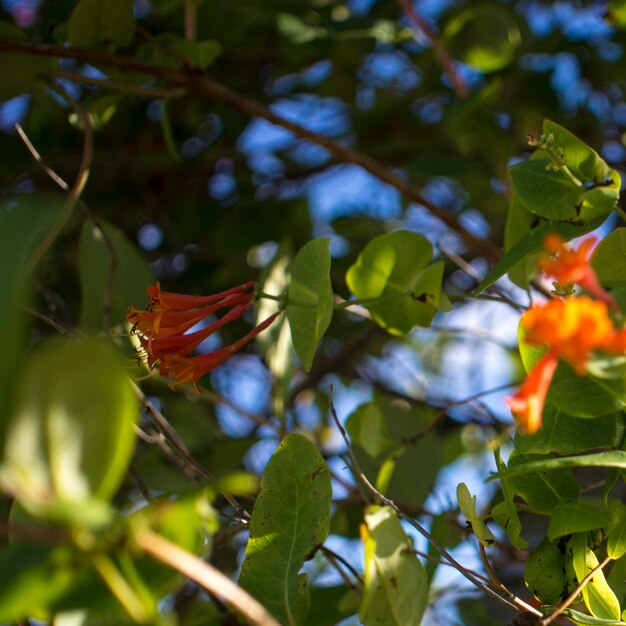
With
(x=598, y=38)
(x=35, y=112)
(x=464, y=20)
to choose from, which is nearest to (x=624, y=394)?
(x=464, y=20)

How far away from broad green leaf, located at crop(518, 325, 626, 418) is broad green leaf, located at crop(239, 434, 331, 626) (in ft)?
0.46

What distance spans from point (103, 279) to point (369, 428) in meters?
0.29

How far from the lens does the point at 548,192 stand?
57 centimetres

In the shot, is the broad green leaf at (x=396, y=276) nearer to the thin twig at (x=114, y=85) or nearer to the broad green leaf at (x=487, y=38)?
the thin twig at (x=114, y=85)

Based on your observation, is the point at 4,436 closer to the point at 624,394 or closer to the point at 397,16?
the point at 624,394

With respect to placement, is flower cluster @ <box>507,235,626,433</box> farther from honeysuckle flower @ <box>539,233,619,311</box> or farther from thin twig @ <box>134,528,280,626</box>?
thin twig @ <box>134,528,280,626</box>

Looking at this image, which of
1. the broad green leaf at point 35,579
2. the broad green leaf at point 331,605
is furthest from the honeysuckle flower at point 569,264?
the broad green leaf at point 331,605

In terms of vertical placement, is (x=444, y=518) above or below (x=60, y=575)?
below

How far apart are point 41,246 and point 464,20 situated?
0.80 meters

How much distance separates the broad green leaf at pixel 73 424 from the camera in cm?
29

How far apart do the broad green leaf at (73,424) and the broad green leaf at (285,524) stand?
8.5 inches

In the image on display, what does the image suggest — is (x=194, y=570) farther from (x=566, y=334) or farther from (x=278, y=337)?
(x=278, y=337)

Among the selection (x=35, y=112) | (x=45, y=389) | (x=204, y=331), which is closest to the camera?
(x=45, y=389)

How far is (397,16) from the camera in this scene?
1.32m
